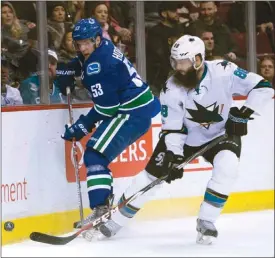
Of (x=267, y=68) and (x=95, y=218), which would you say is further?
(x=267, y=68)

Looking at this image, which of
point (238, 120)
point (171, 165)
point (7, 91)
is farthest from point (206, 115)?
point (7, 91)

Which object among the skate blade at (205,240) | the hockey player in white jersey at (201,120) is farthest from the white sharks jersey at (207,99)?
the skate blade at (205,240)

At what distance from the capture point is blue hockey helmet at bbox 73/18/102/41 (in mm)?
3137

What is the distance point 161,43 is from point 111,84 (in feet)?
1.73

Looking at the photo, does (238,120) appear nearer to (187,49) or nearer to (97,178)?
(187,49)

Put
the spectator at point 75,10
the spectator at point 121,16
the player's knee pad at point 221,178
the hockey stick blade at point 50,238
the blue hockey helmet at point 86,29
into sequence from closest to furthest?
the hockey stick blade at point 50,238, the blue hockey helmet at point 86,29, the spectator at point 75,10, the spectator at point 121,16, the player's knee pad at point 221,178

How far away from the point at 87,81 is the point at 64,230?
25.8 inches

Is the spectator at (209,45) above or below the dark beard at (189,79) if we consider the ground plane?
above

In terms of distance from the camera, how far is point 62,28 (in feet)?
10.8

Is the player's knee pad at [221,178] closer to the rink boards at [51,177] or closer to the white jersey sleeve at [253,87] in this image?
the white jersey sleeve at [253,87]

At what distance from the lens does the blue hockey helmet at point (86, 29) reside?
3137 millimetres

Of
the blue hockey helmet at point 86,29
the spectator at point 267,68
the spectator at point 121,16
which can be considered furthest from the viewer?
the spectator at point 267,68

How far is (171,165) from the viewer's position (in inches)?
136

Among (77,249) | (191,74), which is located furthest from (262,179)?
(77,249)
